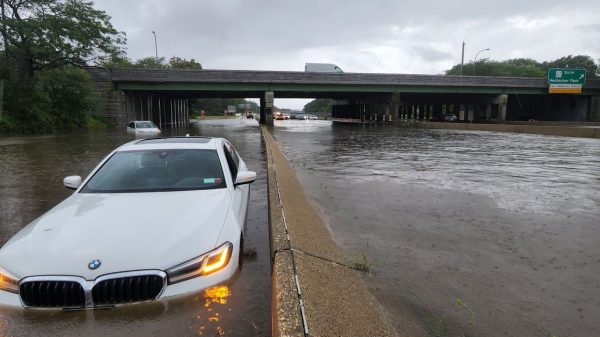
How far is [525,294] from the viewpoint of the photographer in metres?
3.78

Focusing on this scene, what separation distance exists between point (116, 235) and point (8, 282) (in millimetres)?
782

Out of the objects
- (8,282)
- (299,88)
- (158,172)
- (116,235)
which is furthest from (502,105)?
(8,282)

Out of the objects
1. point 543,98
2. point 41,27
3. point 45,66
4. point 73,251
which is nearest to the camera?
point 73,251

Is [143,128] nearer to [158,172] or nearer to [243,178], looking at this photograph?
[158,172]

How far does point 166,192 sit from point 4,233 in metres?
3.05

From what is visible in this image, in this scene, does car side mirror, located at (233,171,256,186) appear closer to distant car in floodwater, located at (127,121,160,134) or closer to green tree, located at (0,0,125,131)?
distant car in floodwater, located at (127,121,160,134)

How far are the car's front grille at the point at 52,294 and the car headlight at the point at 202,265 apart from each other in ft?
2.11

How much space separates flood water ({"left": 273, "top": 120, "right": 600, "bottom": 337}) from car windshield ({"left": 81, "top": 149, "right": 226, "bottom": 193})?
6.15 feet

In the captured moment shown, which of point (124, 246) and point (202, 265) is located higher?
point (124, 246)

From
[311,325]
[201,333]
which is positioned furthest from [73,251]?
[311,325]

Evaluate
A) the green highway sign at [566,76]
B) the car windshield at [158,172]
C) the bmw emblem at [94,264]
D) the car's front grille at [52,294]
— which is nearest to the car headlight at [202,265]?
the bmw emblem at [94,264]

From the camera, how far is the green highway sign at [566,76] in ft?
161

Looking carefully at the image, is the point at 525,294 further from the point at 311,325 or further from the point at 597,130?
the point at 597,130

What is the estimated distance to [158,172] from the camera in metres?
4.79
